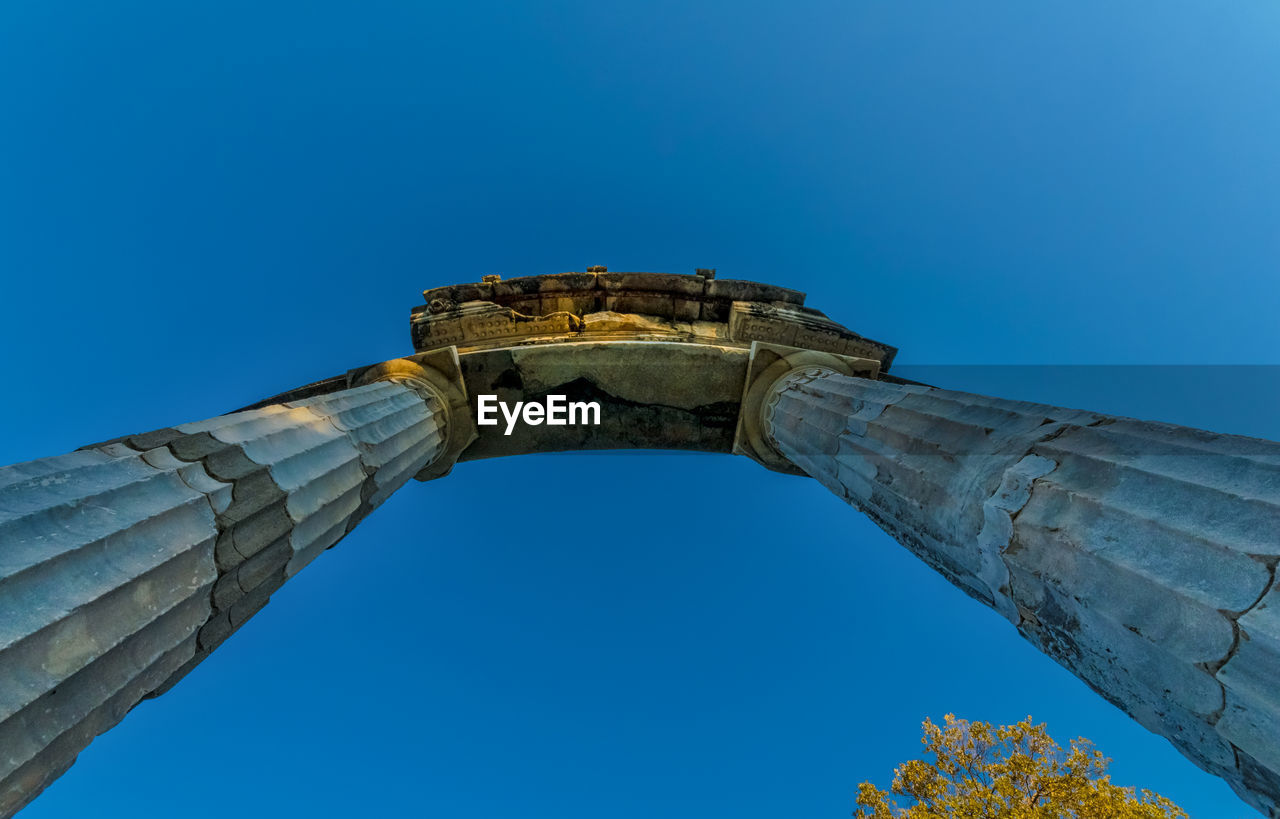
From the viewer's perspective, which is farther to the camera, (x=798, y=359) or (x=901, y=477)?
(x=798, y=359)

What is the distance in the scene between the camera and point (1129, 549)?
264 cm

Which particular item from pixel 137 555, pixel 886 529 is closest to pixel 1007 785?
pixel 886 529

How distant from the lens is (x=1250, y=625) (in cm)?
210

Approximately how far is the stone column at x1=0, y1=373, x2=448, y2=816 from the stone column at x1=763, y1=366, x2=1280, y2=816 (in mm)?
4887

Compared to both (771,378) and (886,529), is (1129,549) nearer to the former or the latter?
(886,529)

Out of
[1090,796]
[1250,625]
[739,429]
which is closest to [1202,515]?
[1250,625]

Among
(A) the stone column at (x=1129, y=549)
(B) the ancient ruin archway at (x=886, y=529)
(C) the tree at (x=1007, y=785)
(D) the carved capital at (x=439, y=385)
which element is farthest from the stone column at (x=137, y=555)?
(C) the tree at (x=1007, y=785)

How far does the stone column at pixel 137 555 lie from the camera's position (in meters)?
2.42

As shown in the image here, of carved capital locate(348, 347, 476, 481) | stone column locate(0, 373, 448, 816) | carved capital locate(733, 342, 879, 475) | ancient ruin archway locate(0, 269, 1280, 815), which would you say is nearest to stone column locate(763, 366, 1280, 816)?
ancient ruin archway locate(0, 269, 1280, 815)

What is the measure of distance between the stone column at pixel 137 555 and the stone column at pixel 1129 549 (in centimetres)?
489

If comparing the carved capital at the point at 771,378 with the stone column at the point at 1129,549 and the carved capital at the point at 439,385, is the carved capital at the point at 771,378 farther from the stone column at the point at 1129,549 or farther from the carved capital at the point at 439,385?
the carved capital at the point at 439,385

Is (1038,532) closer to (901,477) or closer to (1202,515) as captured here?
(1202,515)

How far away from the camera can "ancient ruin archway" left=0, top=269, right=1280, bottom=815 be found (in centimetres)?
229

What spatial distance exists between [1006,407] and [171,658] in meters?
5.85
